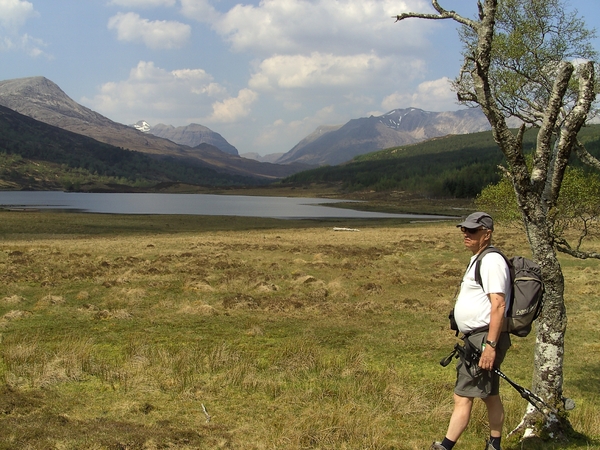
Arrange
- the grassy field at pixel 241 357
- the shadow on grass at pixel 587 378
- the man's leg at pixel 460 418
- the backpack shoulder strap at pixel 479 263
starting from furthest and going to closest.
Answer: the shadow on grass at pixel 587 378 < the grassy field at pixel 241 357 < the man's leg at pixel 460 418 < the backpack shoulder strap at pixel 479 263

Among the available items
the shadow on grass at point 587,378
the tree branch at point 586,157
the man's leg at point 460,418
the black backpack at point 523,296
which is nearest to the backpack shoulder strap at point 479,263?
the black backpack at point 523,296

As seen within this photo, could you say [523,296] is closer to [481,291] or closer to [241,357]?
[481,291]

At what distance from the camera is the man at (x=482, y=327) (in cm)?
610

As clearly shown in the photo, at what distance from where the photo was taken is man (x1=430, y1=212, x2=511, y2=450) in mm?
6102

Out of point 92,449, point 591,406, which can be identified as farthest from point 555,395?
point 92,449

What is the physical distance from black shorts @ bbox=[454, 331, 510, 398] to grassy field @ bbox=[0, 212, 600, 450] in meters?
1.63

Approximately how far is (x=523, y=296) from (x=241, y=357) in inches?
311

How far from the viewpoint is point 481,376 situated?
643 centimetres

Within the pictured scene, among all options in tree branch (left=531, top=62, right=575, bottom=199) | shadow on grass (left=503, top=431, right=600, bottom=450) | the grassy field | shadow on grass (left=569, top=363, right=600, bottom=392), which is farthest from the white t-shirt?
shadow on grass (left=569, top=363, right=600, bottom=392)

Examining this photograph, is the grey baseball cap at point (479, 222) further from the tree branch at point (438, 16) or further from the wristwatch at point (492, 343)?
the tree branch at point (438, 16)

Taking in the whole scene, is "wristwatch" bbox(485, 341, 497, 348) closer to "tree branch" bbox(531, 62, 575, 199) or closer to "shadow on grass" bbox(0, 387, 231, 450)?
"tree branch" bbox(531, 62, 575, 199)

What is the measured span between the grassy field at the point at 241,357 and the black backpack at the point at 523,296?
2.29m

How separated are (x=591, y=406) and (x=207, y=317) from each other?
12.3 metres

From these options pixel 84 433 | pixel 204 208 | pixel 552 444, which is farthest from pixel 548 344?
pixel 204 208
